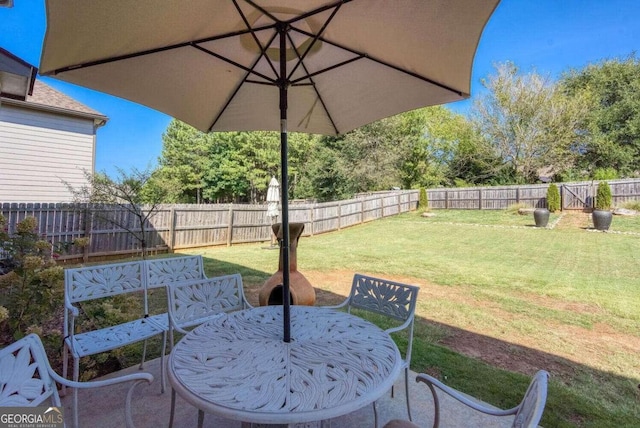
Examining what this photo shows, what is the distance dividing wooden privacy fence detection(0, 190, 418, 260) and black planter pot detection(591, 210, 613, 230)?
28.2 feet

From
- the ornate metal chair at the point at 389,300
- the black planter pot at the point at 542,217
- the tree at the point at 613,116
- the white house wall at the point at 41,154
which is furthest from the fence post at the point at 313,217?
the tree at the point at 613,116

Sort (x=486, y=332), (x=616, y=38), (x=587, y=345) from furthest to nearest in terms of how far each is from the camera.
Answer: (x=616, y=38) → (x=486, y=332) → (x=587, y=345)

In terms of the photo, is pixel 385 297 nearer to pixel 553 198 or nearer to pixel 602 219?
pixel 602 219

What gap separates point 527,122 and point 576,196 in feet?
23.6

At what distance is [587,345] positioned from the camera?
10.7 ft

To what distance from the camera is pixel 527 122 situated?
1998 cm

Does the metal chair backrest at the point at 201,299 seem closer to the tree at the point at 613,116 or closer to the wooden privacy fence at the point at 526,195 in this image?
the wooden privacy fence at the point at 526,195

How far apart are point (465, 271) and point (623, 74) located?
2382 centimetres

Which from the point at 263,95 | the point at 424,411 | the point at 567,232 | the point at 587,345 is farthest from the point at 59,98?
the point at 567,232

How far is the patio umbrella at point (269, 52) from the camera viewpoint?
148 cm

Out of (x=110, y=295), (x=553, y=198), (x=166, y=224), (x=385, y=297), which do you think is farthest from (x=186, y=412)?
(x=553, y=198)

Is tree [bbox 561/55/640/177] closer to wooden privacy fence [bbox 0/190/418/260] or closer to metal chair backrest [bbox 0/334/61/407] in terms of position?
wooden privacy fence [bbox 0/190/418/260]

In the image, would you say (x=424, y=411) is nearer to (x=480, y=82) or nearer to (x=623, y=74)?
(x=480, y=82)

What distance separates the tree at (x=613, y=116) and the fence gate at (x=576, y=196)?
7519mm
